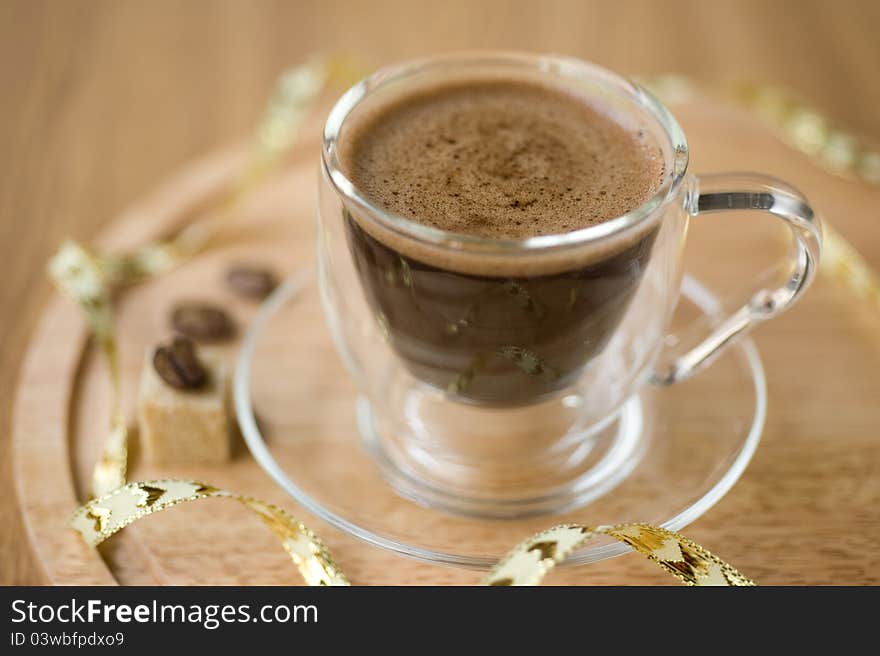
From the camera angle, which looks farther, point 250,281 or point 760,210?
point 250,281

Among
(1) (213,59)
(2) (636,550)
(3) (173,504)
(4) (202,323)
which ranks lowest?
(2) (636,550)

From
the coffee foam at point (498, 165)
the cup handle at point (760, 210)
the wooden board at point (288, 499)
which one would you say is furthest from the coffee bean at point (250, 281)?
the cup handle at point (760, 210)

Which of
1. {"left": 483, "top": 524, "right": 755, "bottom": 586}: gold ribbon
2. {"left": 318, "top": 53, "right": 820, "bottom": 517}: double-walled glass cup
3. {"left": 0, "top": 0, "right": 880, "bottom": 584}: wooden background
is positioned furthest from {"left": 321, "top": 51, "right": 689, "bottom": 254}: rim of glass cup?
{"left": 0, "top": 0, "right": 880, "bottom": 584}: wooden background

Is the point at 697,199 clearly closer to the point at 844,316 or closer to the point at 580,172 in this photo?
the point at 580,172

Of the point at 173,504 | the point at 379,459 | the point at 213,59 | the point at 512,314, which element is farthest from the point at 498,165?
the point at 213,59

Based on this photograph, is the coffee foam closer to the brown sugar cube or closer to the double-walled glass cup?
the double-walled glass cup

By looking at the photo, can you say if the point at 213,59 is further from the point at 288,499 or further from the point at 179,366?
the point at 288,499
